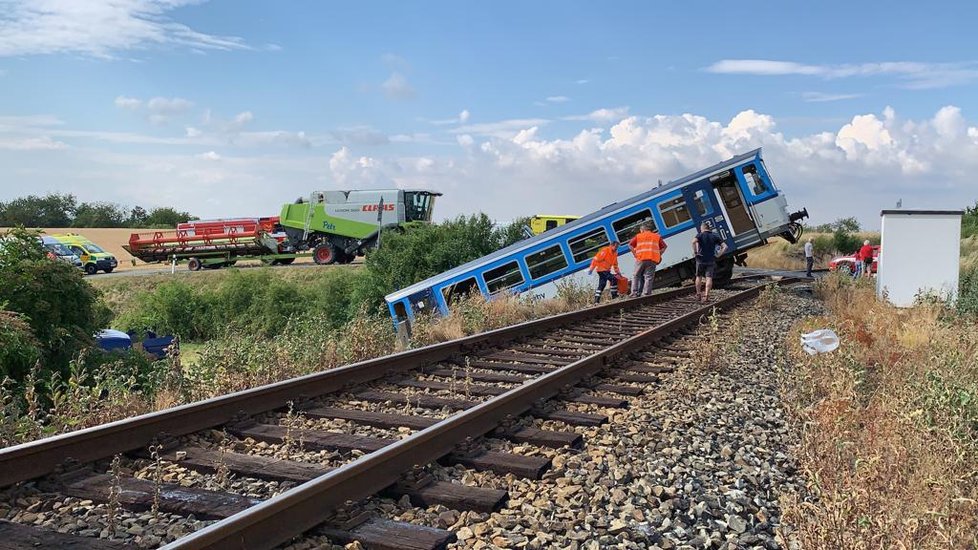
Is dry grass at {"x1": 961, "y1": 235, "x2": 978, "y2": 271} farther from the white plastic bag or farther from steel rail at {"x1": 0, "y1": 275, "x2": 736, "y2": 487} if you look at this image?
steel rail at {"x1": 0, "y1": 275, "x2": 736, "y2": 487}

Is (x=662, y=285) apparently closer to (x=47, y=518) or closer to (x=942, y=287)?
(x=942, y=287)

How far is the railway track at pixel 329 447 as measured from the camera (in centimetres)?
352

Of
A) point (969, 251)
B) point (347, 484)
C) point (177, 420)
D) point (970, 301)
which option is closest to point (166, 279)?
point (970, 301)

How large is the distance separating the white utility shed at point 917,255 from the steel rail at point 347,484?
1190 centimetres

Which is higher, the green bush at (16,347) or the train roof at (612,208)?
the train roof at (612,208)

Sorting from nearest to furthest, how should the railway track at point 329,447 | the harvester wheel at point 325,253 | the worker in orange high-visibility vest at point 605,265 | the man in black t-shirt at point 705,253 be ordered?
the railway track at point 329,447, the man in black t-shirt at point 705,253, the worker in orange high-visibility vest at point 605,265, the harvester wheel at point 325,253

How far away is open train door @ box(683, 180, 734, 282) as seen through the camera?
64.0ft

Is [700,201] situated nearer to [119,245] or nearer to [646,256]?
[646,256]

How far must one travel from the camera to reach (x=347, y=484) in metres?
3.83

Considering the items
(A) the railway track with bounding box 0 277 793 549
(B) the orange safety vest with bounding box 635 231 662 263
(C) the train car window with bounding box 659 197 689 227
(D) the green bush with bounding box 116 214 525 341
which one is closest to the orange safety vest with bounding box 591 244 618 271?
(B) the orange safety vest with bounding box 635 231 662 263

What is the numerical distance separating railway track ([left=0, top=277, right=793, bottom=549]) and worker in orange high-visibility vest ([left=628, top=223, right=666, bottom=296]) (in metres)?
9.10

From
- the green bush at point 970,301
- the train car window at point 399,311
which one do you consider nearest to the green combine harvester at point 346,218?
the train car window at point 399,311

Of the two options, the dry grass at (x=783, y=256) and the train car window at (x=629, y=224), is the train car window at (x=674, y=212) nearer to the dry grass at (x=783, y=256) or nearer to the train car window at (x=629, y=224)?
the train car window at (x=629, y=224)

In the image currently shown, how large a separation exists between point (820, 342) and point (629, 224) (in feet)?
36.8
